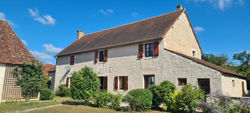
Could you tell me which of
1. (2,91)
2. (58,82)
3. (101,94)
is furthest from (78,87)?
(58,82)

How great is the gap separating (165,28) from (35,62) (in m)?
11.0

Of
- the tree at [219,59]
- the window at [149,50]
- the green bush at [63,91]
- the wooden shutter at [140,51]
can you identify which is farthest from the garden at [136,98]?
the tree at [219,59]

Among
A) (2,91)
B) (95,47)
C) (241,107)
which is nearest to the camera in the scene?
(241,107)

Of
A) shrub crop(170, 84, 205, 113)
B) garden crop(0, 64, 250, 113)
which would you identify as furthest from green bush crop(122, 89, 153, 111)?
shrub crop(170, 84, 205, 113)

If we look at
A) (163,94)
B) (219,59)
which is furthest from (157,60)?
(219,59)

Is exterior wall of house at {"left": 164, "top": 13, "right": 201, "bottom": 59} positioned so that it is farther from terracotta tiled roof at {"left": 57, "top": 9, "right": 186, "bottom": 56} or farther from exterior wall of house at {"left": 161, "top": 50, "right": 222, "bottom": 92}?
exterior wall of house at {"left": 161, "top": 50, "right": 222, "bottom": 92}

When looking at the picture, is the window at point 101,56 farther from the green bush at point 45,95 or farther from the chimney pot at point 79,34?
the chimney pot at point 79,34

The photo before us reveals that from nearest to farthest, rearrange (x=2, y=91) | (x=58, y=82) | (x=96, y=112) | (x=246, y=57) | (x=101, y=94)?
1. (x=96, y=112)
2. (x=101, y=94)
3. (x=2, y=91)
4. (x=58, y=82)
5. (x=246, y=57)

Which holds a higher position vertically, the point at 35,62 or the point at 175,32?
the point at 175,32

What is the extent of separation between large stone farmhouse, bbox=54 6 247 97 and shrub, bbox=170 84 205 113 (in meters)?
1.84

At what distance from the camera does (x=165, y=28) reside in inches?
570

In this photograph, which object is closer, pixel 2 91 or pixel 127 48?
pixel 2 91

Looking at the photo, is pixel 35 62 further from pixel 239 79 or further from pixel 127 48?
pixel 239 79

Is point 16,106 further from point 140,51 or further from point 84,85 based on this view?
point 140,51
